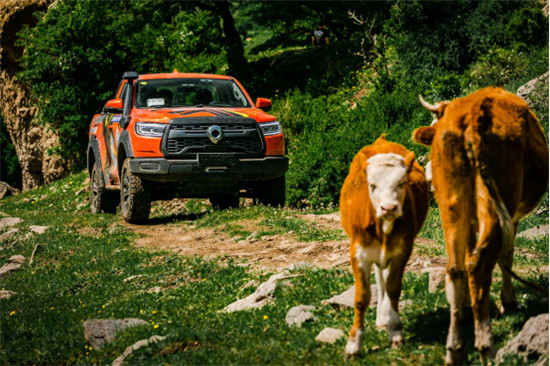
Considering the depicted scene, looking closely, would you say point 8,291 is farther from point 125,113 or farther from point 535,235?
point 535,235

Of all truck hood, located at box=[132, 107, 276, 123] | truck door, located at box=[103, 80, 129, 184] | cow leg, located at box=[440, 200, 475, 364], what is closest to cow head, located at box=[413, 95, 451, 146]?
cow leg, located at box=[440, 200, 475, 364]

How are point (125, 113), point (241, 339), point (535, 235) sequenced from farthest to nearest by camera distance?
point (125, 113) < point (535, 235) < point (241, 339)

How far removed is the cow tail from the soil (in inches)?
103

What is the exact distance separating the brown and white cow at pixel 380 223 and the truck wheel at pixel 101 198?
10400mm

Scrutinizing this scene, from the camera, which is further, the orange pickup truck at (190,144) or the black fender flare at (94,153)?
the black fender flare at (94,153)

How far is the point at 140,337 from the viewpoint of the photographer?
22.0 ft

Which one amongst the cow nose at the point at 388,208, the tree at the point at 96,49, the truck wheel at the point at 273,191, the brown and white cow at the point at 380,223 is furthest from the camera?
the tree at the point at 96,49

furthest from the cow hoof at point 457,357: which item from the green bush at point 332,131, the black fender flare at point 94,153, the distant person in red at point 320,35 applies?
the distant person in red at point 320,35

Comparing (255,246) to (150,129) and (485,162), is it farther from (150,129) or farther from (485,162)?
(485,162)

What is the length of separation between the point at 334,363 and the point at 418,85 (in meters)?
13.4

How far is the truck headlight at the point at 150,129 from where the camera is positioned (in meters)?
12.1

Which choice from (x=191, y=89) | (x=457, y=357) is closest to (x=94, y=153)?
(x=191, y=89)

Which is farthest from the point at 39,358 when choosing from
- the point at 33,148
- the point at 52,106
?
the point at 33,148

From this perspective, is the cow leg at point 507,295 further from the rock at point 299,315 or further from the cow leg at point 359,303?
the rock at point 299,315
